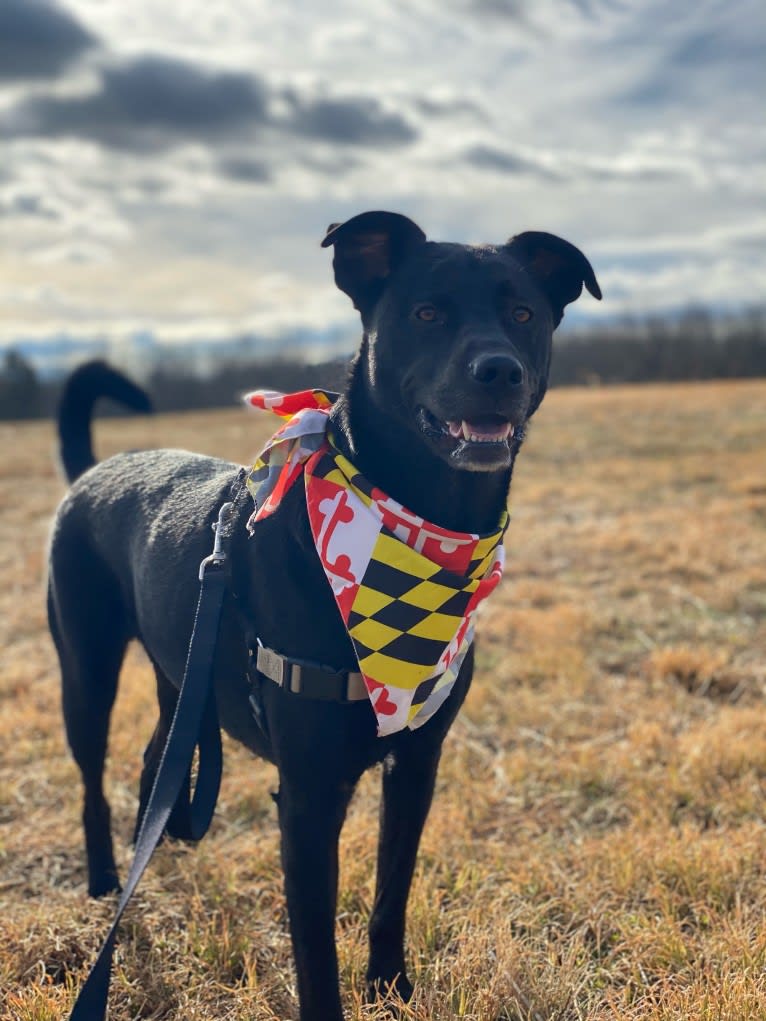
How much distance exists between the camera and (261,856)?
3.38 metres

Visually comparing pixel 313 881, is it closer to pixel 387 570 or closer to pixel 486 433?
pixel 387 570

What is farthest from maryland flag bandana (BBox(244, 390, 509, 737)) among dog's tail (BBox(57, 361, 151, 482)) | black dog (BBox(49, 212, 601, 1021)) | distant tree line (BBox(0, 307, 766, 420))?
distant tree line (BBox(0, 307, 766, 420))

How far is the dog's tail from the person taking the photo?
3.86 metres

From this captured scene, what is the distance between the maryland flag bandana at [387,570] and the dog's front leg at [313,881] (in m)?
0.29

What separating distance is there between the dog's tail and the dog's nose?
2.05m

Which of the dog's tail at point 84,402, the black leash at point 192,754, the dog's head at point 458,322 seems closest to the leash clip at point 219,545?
the black leash at point 192,754

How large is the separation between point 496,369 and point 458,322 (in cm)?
34

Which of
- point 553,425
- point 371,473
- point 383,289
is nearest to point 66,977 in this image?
point 371,473

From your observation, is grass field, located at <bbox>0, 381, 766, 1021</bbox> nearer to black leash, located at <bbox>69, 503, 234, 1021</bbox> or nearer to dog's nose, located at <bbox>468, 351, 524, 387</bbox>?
black leash, located at <bbox>69, 503, 234, 1021</bbox>

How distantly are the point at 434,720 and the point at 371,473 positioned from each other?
30.9 inches

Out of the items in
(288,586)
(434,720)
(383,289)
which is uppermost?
(383,289)

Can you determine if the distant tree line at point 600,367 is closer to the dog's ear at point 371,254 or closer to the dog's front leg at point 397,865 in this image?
the dog's ear at point 371,254

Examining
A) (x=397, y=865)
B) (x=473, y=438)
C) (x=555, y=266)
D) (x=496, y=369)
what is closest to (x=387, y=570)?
(x=473, y=438)

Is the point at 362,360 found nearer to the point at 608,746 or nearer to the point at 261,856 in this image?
the point at 261,856
